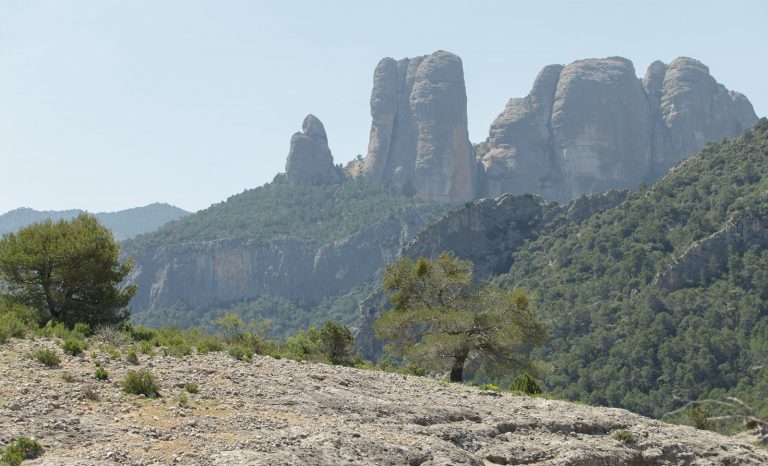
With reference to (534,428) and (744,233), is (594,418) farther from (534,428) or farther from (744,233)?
(744,233)

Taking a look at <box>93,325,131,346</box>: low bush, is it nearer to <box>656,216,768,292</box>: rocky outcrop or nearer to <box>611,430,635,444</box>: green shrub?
<box>611,430,635,444</box>: green shrub

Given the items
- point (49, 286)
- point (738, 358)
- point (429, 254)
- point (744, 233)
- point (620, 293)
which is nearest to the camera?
point (49, 286)

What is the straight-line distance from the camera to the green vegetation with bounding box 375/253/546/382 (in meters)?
35.9

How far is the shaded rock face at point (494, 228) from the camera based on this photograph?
10969 centimetres

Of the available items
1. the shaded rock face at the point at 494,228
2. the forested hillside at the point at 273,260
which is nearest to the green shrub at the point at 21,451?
the shaded rock face at the point at 494,228

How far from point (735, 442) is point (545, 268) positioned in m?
75.1

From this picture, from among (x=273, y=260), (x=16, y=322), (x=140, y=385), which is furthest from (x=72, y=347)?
(x=273, y=260)

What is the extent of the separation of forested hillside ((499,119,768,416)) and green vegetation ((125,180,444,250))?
231 ft

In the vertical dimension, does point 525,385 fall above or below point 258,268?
below

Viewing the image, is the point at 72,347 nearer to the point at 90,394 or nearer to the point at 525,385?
the point at 90,394

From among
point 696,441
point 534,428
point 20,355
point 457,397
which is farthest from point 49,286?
point 696,441

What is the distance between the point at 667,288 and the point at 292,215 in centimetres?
10904

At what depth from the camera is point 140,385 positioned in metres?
19.1

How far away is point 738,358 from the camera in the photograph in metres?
64.4
